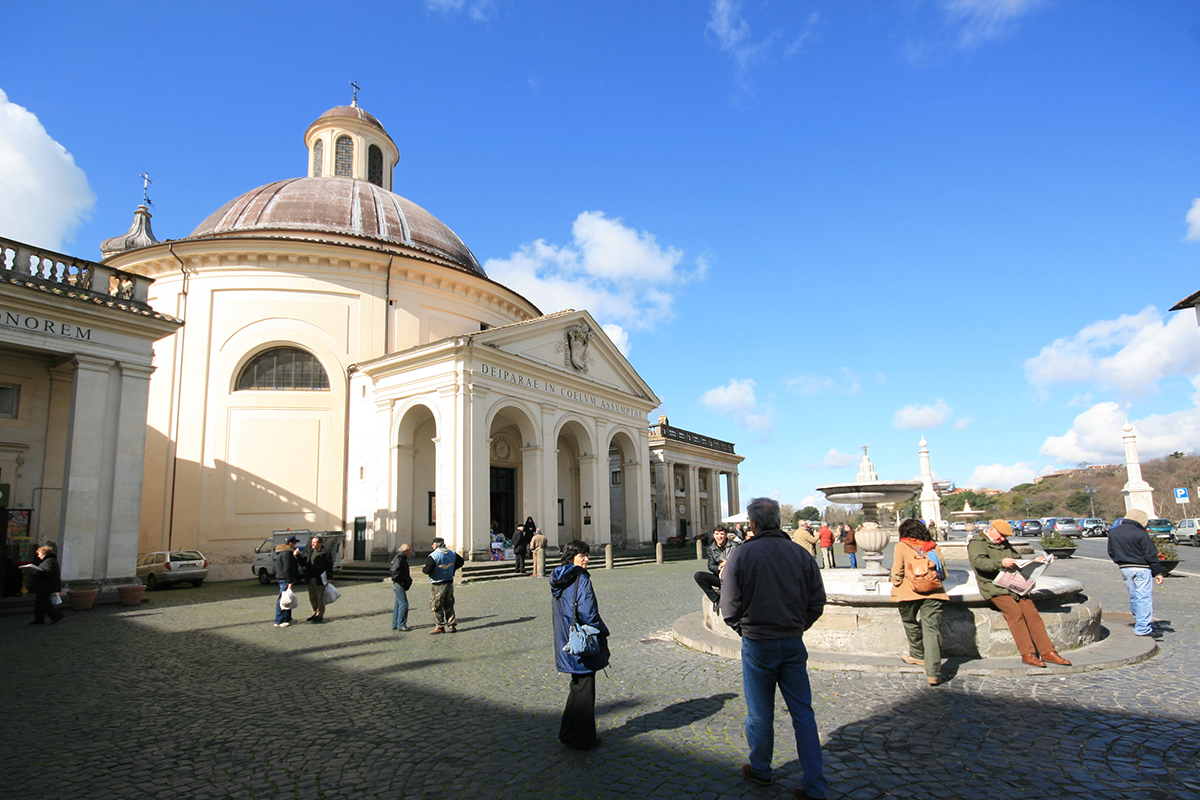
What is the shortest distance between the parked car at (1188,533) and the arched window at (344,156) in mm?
48332

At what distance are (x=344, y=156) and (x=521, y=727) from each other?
3482cm

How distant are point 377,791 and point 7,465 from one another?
17276 millimetres

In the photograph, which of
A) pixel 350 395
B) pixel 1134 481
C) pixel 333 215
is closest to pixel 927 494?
pixel 1134 481

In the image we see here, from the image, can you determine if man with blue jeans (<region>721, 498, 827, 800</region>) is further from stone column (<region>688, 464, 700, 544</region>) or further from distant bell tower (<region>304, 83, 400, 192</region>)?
stone column (<region>688, 464, 700, 544</region>)

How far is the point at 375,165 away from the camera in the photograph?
3494 cm

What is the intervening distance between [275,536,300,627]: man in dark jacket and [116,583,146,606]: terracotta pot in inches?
190

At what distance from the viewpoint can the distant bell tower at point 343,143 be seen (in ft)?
110

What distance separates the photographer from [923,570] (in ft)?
20.0

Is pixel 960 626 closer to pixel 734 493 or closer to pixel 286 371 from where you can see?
pixel 286 371

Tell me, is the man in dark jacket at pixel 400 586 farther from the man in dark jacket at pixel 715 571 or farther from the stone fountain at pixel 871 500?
the stone fountain at pixel 871 500

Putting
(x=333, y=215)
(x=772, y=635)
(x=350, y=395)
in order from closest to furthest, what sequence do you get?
(x=772, y=635) < (x=350, y=395) < (x=333, y=215)

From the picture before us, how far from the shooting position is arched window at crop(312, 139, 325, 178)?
33594 millimetres

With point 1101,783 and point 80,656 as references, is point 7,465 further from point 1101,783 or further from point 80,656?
point 1101,783

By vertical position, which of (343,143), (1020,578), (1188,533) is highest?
(343,143)
